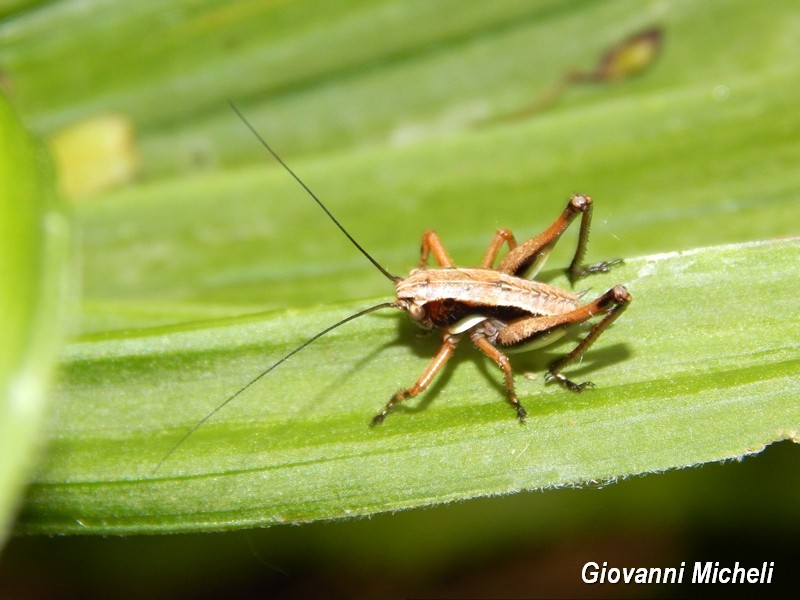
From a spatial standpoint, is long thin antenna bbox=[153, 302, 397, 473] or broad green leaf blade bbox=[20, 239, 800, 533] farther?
long thin antenna bbox=[153, 302, 397, 473]

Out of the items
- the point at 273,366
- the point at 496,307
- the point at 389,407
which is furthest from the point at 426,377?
the point at 273,366

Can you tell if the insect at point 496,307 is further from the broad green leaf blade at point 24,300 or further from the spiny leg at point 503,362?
the broad green leaf blade at point 24,300

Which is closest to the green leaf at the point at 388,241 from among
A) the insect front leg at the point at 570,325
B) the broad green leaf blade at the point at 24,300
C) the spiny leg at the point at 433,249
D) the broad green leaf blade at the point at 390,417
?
the broad green leaf blade at the point at 390,417

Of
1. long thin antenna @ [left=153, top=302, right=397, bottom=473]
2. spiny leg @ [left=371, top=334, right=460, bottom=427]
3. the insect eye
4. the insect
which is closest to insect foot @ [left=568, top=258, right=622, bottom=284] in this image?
the insect

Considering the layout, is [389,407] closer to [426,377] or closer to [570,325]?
[426,377]

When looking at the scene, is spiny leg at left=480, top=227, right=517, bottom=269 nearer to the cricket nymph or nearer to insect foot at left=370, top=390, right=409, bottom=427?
the cricket nymph
